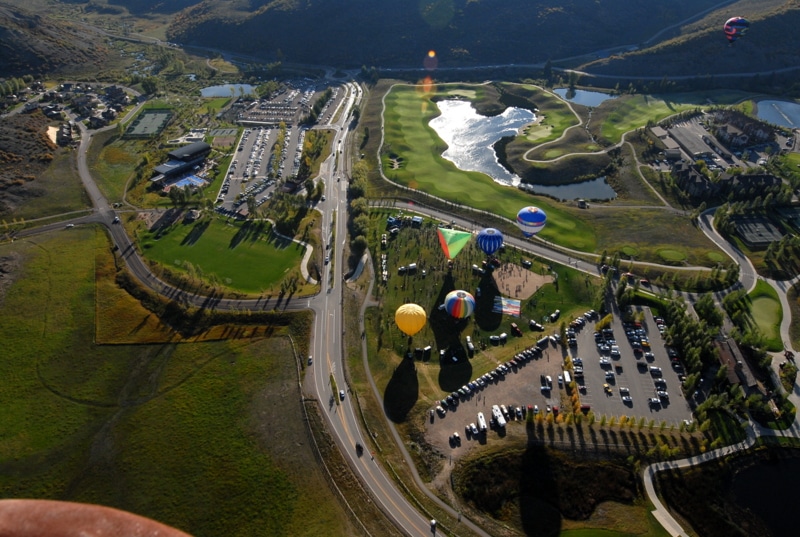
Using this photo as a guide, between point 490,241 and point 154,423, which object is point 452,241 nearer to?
point 490,241

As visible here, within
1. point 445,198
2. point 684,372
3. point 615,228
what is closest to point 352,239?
point 445,198

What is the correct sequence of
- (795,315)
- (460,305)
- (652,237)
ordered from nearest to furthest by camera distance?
(460,305) < (795,315) < (652,237)

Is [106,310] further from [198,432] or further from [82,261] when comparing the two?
[198,432]

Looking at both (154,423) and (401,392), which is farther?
(401,392)

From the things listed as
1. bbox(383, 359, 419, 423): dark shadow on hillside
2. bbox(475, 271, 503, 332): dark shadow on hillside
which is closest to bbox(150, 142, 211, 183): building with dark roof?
bbox(475, 271, 503, 332): dark shadow on hillside

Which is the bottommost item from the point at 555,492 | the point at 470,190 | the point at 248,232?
the point at 555,492

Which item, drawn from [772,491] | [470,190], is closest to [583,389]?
[772,491]

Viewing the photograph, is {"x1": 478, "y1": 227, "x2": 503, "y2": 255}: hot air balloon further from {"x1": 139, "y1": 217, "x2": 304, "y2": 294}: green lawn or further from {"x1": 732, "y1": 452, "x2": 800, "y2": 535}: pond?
{"x1": 732, "y1": 452, "x2": 800, "y2": 535}: pond
